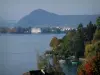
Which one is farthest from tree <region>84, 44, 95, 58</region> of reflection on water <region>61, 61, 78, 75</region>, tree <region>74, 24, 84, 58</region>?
reflection on water <region>61, 61, 78, 75</region>

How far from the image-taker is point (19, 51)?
1914 millimetres

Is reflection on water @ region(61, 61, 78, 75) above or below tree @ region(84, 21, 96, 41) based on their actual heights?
below

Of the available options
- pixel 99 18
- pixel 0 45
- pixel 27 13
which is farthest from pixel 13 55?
pixel 99 18

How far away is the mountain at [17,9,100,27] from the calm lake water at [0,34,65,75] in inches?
4.9

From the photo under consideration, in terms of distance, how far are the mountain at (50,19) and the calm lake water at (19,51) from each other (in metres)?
0.12

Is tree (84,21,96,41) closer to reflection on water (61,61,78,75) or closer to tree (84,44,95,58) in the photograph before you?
tree (84,44,95,58)

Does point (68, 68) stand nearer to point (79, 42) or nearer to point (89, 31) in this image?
point (79, 42)

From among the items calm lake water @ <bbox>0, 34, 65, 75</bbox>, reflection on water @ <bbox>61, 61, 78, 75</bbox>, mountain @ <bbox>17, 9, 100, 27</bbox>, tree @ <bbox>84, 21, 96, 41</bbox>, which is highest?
mountain @ <bbox>17, 9, 100, 27</bbox>

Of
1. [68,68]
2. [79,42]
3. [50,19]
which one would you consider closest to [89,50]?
[79,42]

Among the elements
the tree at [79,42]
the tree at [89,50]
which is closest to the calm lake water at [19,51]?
the tree at [79,42]

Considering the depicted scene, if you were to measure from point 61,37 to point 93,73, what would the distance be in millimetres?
444

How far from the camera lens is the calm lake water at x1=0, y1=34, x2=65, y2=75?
191 cm

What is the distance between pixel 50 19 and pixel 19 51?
42 centimetres

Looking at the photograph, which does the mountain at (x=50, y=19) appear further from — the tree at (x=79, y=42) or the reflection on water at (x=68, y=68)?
the reflection on water at (x=68, y=68)
